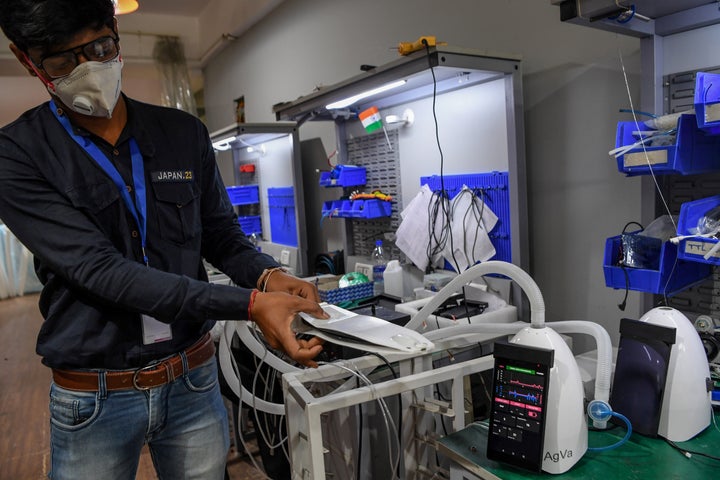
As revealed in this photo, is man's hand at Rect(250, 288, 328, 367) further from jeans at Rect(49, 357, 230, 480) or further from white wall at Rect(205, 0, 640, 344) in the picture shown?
white wall at Rect(205, 0, 640, 344)

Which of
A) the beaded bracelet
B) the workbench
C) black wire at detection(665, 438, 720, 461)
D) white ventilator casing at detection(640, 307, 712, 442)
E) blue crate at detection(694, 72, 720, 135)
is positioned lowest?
the workbench

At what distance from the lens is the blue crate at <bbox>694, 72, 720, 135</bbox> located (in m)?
1.03

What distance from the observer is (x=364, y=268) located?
2.72m

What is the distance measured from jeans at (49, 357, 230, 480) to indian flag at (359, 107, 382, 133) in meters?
1.73

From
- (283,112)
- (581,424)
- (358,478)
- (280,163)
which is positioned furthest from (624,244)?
(280,163)

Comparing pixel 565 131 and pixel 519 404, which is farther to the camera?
pixel 565 131

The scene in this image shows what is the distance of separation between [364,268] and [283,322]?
1836 mm

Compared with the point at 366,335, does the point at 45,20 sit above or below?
above

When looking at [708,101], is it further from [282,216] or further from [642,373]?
[282,216]

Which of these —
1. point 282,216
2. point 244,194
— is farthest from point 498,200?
point 244,194

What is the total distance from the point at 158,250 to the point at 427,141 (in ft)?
5.31

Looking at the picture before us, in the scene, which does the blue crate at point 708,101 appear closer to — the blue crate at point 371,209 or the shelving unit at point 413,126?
the shelving unit at point 413,126

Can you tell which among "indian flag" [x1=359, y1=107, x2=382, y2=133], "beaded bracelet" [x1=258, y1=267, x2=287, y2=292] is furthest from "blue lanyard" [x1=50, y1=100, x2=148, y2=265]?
"indian flag" [x1=359, y1=107, x2=382, y2=133]

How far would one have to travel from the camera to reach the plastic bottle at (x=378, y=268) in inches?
99.1
